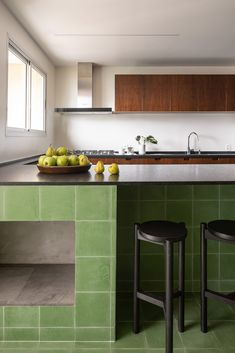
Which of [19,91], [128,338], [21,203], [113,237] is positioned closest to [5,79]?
[19,91]

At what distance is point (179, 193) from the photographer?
244cm

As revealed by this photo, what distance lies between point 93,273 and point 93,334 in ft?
1.18

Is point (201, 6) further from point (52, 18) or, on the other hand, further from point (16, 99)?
point (16, 99)

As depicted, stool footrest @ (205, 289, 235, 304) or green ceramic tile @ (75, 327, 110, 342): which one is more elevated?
stool footrest @ (205, 289, 235, 304)

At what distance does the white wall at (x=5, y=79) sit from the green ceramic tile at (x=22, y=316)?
185cm

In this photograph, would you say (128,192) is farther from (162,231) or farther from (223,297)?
(223,297)

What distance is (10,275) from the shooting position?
7.82 ft

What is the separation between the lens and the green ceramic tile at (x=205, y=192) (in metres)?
2.43

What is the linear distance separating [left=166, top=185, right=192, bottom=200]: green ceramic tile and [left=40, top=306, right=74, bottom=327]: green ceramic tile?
3.42 feet

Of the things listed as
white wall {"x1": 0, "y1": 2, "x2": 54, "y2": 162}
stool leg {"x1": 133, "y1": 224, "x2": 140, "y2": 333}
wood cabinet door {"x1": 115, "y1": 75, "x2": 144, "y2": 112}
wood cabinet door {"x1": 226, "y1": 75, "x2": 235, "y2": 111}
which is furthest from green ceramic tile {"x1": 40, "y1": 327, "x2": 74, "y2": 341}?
wood cabinet door {"x1": 226, "y1": 75, "x2": 235, "y2": 111}

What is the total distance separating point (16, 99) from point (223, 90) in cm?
328

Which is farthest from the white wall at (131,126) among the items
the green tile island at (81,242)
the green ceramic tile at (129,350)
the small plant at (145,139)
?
the green ceramic tile at (129,350)

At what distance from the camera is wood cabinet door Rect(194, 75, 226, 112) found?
5438 millimetres

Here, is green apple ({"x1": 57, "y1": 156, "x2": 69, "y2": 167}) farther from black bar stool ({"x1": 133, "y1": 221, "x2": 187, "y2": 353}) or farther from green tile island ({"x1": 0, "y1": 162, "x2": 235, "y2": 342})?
black bar stool ({"x1": 133, "y1": 221, "x2": 187, "y2": 353})
